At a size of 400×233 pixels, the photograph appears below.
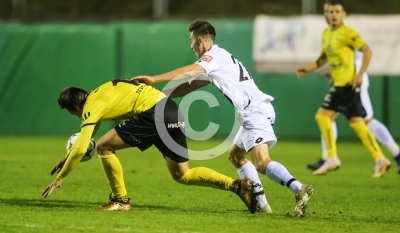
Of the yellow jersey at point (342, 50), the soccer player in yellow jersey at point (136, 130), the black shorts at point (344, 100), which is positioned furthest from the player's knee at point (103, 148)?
the yellow jersey at point (342, 50)

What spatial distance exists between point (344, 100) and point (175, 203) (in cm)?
420

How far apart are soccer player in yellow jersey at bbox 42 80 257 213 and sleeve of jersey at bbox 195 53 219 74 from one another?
599 millimetres

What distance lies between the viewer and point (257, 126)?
796cm

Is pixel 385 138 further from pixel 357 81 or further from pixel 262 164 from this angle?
pixel 262 164

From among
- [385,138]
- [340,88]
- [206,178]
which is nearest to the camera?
[206,178]

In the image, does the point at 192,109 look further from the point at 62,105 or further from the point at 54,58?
the point at 62,105

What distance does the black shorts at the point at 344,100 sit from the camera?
12164 mm

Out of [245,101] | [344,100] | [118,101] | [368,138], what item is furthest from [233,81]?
[368,138]

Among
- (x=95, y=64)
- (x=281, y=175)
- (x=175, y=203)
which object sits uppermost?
(x=281, y=175)

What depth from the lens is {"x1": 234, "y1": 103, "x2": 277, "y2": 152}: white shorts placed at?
7.93m

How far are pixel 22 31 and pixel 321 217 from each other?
44.3 ft

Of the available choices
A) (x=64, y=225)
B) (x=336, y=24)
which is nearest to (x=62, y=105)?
(x=64, y=225)

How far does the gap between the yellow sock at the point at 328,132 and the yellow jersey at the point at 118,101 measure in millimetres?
4486

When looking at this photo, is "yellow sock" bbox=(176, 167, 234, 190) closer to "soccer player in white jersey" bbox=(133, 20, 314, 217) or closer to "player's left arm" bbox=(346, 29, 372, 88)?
"soccer player in white jersey" bbox=(133, 20, 314, 217)
